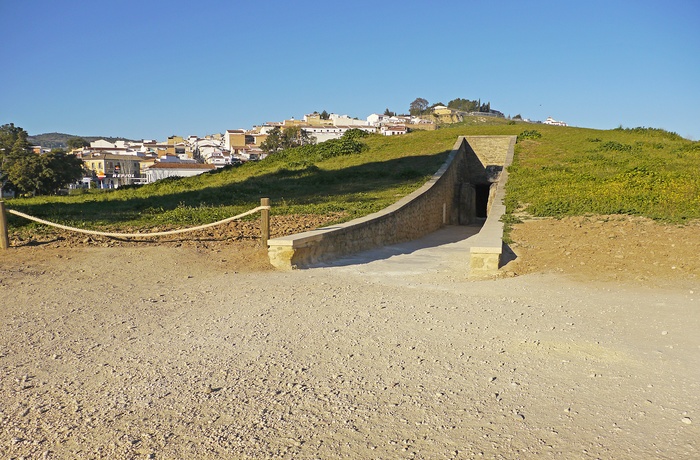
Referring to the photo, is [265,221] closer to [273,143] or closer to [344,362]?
[344,362]

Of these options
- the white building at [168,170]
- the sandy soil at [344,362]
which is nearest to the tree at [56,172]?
the white building at [168,170]

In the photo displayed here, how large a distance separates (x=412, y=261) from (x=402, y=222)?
3.14 meters

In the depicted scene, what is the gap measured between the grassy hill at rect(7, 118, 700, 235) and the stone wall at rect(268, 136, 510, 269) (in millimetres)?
669

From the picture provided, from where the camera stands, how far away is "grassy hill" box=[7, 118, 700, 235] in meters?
12.1

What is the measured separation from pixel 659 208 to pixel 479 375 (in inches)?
373

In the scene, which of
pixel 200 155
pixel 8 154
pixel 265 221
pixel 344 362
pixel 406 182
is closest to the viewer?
pixel 344 362

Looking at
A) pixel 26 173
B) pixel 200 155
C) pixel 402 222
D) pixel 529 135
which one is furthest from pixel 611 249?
pixel 200 155

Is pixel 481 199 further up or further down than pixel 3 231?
further down

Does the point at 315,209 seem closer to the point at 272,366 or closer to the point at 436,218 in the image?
the point at 436,218

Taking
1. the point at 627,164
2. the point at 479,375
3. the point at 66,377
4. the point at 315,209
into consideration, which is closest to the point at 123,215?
the point at 315,209

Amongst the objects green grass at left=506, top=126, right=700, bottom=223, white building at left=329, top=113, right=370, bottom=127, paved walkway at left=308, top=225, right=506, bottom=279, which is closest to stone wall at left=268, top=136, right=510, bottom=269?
paved walkway at left=308, top=225, right=506, bottom=279

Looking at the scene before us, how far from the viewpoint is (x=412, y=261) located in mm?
9945

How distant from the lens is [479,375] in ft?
13.6

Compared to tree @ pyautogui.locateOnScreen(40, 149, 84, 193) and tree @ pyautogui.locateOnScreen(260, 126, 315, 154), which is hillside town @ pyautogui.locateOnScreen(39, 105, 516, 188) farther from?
tree @ pyautogui.locateOnScreen(40, 149, 84, 193)
